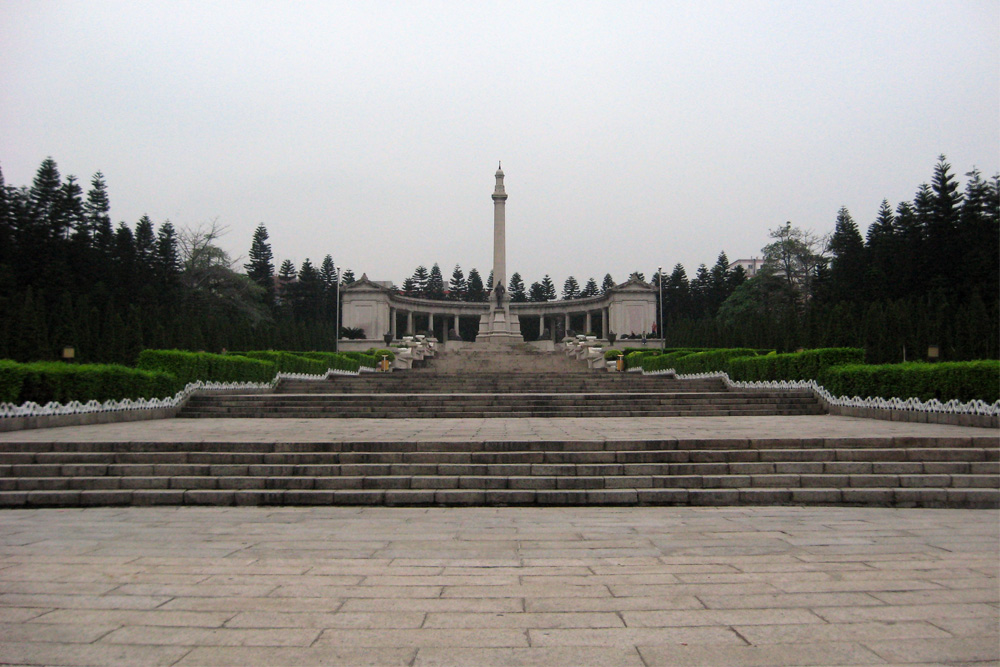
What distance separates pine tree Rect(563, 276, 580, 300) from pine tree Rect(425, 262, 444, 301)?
19.4 metres

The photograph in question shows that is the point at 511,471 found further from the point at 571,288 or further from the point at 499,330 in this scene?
the point at 571,288

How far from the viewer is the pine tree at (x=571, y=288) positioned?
336 ft

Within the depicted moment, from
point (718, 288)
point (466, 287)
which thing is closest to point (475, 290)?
point (466, 287)

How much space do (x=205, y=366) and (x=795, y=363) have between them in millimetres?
17020

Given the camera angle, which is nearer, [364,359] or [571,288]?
[364,359]

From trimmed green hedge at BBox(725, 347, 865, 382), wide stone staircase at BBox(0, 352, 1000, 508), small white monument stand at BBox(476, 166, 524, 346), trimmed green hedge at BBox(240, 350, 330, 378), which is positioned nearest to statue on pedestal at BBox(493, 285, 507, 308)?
small white monument stand at BBox(476, 166, 524, 346)

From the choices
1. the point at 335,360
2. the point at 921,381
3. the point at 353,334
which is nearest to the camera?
the point at 921,381

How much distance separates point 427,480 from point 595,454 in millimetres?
2353

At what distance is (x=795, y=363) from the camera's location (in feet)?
62.3

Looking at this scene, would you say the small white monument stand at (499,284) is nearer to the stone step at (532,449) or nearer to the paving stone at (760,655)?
the stone step at (532,449)

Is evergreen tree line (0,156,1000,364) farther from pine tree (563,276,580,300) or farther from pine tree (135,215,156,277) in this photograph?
pine tree (563,276,580,300)

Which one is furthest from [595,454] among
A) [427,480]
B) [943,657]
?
[943,657]

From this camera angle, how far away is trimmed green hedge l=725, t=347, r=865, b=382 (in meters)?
18.0

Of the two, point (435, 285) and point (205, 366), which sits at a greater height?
point (435, 285)
